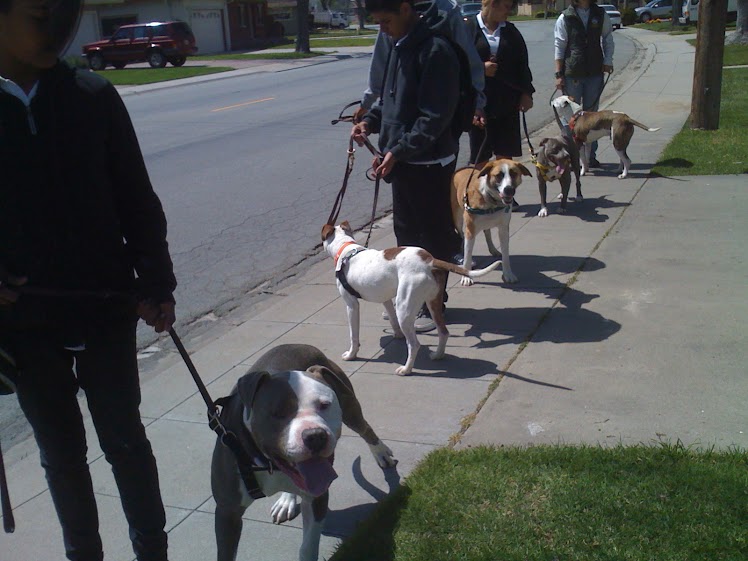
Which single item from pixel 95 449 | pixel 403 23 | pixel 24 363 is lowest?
pixel 95 449

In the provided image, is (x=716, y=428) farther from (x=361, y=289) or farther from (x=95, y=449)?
(x=95, y=449)

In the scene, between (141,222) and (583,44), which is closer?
(141,222)

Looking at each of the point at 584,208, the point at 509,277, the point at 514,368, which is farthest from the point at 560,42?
the point at 514,368

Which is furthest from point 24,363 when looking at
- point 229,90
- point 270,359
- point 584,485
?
point 229,90

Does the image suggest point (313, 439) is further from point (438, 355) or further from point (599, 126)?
point (599, 126)

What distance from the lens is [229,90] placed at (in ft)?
81.7

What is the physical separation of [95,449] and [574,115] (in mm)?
7253

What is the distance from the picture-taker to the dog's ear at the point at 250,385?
2.79 meters

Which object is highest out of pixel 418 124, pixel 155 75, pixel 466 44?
pixel 466 44

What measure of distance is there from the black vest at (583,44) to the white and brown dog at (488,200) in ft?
14.0

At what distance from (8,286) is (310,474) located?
3.73ft

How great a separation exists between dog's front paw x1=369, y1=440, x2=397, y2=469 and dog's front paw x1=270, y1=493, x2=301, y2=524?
0.44 meters

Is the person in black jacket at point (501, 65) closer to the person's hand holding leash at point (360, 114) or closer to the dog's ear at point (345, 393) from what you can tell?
the person's hand holding leash at point (360, 114)

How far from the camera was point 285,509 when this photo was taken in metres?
3.64
